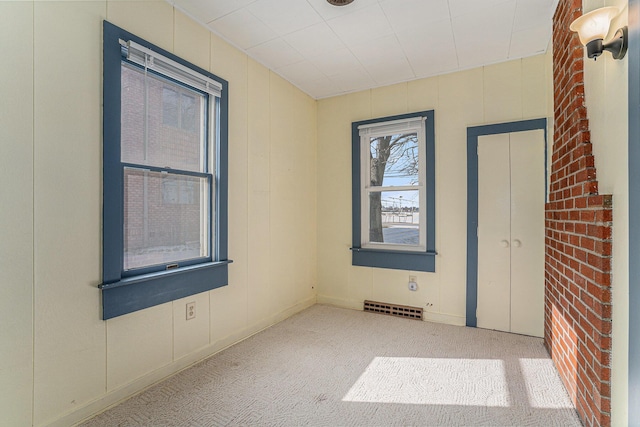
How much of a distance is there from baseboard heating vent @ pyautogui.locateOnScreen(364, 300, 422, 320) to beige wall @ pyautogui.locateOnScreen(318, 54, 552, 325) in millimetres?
64

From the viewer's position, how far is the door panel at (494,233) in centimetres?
310

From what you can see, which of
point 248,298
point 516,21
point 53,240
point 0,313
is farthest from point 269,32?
point 0,313

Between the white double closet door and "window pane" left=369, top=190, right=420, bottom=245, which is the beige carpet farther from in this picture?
"window pane" left=369, top=190, right=420, bottom=245

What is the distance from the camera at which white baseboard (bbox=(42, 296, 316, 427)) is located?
180cm

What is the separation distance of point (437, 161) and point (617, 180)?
2.02 metres

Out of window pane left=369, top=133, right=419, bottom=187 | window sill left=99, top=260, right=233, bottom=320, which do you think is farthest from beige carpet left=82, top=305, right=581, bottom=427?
window pane left=369, top=133, right=419, bottom=187

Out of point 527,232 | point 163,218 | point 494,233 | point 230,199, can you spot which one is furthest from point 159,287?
A: point 527,232

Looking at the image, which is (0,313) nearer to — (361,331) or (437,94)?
(361,331)

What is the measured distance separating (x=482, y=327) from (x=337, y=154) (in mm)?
2504

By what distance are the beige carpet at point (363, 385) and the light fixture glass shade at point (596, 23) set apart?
2032 mm

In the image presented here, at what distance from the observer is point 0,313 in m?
1.52

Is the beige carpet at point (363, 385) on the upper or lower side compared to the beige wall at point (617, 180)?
lower

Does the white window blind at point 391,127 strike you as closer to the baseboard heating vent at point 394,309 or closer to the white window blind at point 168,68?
the white window blind at point 168,68

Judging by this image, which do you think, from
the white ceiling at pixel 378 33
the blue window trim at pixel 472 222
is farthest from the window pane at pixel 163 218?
the blue window trim at pixel 472 222
